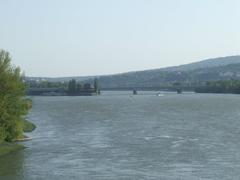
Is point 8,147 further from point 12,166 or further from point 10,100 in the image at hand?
point 12,166

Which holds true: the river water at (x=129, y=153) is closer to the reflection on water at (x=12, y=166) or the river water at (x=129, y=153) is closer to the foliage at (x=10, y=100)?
the reflection on water at (x=12, y=166)

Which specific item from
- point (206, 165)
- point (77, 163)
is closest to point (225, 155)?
point (206, 165)

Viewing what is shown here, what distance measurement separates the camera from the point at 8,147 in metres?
45.8

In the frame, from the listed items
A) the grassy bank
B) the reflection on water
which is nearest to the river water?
the reflection on water

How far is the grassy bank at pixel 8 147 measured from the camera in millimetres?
44356

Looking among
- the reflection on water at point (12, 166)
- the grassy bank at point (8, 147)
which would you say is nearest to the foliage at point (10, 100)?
the grassy bank at point (8, 147)

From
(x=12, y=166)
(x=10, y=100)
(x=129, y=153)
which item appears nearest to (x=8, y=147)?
(x=10, y=100)

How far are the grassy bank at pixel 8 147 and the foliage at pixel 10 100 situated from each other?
62 cm

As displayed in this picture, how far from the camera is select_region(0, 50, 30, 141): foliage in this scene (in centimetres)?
4750

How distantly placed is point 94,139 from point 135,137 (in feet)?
11.9

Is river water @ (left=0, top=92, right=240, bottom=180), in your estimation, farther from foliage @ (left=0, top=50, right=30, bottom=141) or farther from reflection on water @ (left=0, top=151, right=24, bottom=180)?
foliage @ (left=0, top=50, right=30, bottom=141)

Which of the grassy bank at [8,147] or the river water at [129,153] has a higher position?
the grassy bank at [8,147]

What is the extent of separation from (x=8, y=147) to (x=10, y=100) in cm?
432

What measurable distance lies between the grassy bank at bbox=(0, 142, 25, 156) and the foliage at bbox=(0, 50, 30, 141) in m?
0.62
